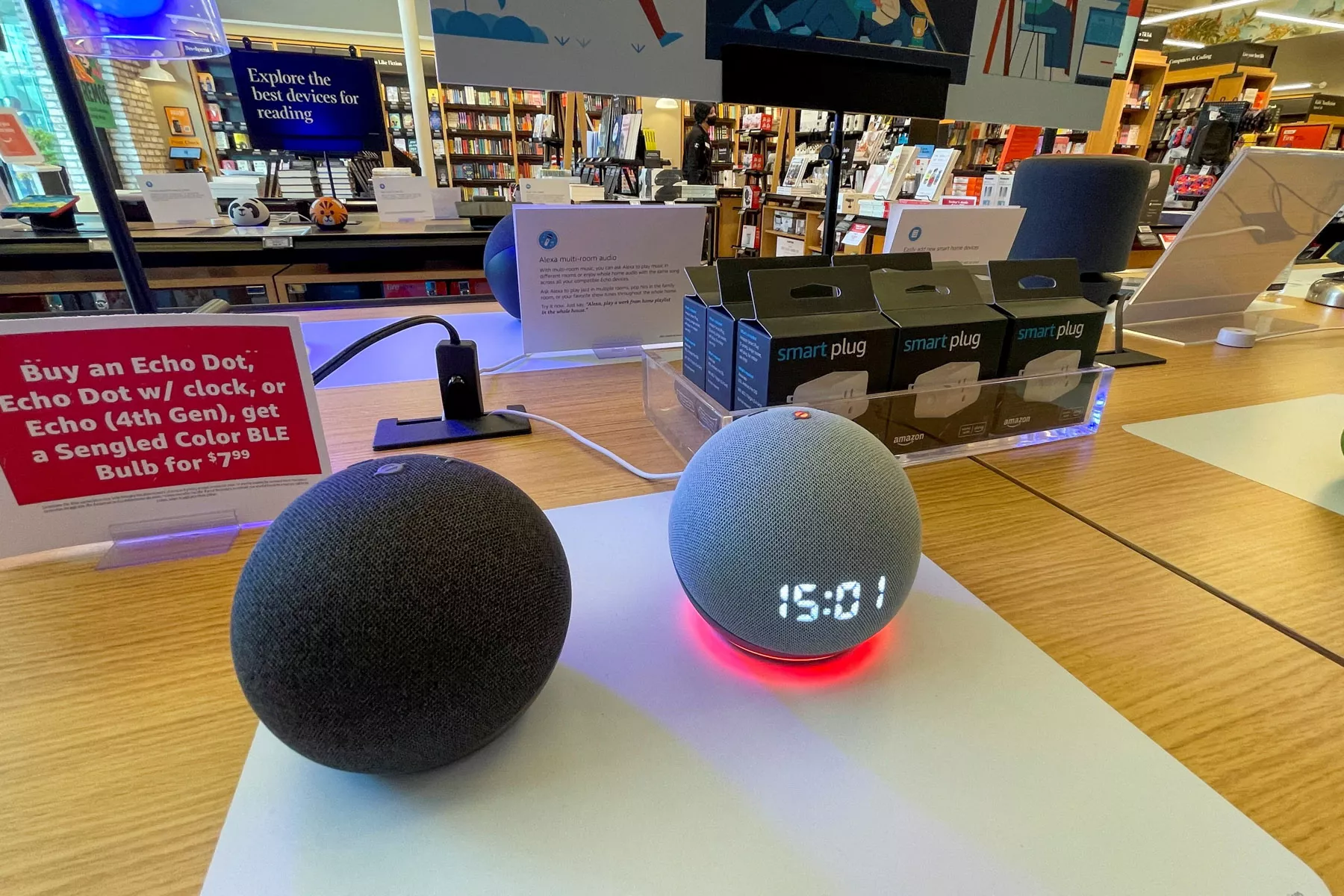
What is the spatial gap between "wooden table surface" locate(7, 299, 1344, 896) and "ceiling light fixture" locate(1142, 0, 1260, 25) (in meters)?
9.16

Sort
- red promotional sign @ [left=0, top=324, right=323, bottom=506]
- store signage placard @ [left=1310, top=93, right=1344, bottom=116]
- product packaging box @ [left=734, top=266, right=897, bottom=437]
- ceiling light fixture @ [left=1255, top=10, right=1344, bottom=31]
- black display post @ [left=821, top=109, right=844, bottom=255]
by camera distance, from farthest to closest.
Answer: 1. ceiling light fixture @ [left=1255, top=10, right=1344, bottom=31]
2. store signage placard @ [left=1310, top=93, right=1344, bottom=116]
3. black display post @ [left=821, top=109, right=844, bottom=255]
4. product packaging box @ [left=734, top=266, right=897, bottom=437]
5. red promotional sign @ [left=0, top=324, right=323, bottom=506]

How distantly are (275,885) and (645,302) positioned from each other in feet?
2.74

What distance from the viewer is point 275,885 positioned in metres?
0.28

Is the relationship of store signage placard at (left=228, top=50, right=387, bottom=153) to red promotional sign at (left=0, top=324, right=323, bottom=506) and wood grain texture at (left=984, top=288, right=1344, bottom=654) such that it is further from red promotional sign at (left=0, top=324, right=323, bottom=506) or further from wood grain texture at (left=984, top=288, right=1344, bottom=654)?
wood grain texture at (left=984, top=288, right=1344, bottom=654)

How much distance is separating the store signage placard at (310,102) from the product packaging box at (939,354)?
2.19 meters

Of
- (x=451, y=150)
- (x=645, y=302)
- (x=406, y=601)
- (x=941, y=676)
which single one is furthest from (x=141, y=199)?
(x=451, y=150)

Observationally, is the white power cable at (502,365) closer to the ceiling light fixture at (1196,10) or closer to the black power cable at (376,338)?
the black power cable at (376,338)

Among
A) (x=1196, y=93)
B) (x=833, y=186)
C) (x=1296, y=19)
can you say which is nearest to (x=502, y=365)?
(x=833, y=186)

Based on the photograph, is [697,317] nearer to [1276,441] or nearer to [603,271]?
[603,271]

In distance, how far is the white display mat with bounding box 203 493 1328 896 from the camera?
11.3 inches

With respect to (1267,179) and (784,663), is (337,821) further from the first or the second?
(1267,179)

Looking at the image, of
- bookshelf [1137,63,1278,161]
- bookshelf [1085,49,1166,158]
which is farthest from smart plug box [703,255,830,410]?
bookshelf [1137,63,1278,161]

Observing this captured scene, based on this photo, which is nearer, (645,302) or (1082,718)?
(1082,718)

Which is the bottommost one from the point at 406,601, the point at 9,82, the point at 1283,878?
the point at 1283,878
